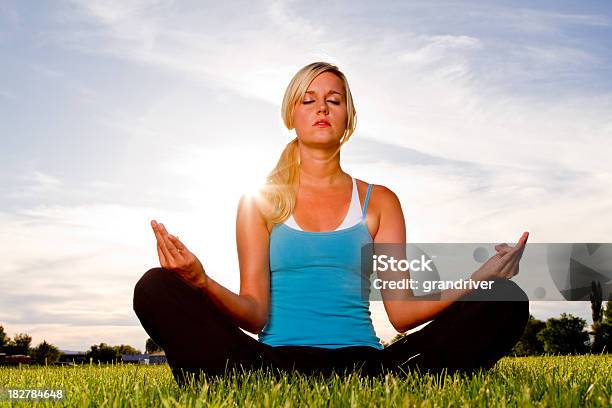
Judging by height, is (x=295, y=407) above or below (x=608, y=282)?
below

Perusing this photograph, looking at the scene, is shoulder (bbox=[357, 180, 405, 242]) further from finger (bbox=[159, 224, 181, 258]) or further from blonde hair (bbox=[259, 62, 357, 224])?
finger (bbox=[159, 224, 181, 258])

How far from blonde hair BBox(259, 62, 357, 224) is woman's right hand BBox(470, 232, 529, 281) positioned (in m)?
1.62

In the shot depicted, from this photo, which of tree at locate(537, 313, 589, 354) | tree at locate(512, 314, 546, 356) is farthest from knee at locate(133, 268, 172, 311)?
tree at locate(512, 314, 546, 356)

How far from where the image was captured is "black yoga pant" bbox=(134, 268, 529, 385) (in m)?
5.10

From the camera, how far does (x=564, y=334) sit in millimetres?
32250

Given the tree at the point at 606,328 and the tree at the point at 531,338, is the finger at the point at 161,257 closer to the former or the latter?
the tree at the point at 606,328

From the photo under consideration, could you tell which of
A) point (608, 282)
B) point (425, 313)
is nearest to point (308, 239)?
point (425, 313)

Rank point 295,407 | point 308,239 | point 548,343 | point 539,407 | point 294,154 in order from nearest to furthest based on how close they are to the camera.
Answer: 1. point 539,407
2. point 295,407
3. point 308,239
4. point 294,154
5. point 548,343

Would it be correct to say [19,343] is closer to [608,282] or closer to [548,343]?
[548,343]

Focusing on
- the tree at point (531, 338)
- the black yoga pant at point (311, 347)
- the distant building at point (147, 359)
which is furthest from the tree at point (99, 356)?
the tree at point (531, 338)

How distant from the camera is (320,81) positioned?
5914 millimetres

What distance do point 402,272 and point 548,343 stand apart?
101 ft

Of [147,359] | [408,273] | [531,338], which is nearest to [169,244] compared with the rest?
[408,273]

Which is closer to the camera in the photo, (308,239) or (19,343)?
(308,239)
